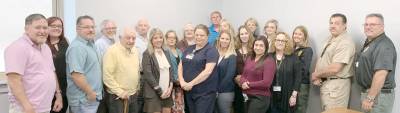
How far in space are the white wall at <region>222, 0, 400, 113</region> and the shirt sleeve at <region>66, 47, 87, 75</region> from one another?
294cm

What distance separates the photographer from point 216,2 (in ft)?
20.6

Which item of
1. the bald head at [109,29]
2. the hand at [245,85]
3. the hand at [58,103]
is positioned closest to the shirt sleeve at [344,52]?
the hand at [245,85]

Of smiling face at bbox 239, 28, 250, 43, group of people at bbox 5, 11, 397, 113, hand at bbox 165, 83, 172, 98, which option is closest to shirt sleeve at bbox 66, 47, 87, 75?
group of people at bbox 5, 11, 397, 113

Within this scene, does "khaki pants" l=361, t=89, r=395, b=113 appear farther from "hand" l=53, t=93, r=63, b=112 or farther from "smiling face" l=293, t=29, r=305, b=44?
"hand" l=53, t=93, r=63, b=112

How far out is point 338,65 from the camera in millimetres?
4012

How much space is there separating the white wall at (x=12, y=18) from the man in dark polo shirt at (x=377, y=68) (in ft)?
11.6

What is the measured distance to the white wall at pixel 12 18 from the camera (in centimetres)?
387

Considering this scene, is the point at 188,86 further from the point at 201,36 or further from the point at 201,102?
the point at 201,36

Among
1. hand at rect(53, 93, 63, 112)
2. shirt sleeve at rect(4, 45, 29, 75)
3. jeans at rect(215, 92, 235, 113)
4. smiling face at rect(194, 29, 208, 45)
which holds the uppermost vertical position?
smiling face at rect(194, 29, 208, 45)

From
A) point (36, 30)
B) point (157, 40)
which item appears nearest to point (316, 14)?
point (157, 40)

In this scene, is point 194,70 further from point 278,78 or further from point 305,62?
point 305,62

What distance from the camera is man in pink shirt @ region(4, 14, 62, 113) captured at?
2.66 meters

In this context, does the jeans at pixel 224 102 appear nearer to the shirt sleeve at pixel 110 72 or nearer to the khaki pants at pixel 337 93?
the khaki pants at pixel 337 93

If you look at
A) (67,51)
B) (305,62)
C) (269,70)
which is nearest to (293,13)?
(305,62)
